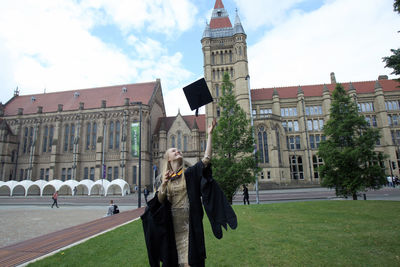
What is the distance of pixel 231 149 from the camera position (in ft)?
49.6

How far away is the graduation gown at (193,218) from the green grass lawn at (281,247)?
2.49 meters

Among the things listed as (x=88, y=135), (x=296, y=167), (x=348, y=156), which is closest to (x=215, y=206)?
(x=348, y=156)

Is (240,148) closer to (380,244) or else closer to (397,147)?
(380,244)

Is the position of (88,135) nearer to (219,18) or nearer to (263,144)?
(263,144)

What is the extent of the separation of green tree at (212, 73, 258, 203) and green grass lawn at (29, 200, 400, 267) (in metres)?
6.22

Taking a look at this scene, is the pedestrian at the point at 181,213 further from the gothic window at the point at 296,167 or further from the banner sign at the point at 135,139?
the gothic window at the point at 296,167

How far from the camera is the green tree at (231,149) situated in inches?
573

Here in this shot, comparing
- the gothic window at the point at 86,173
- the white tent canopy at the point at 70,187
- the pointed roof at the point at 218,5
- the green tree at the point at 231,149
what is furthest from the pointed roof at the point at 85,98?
the green tree at the point at 231,149

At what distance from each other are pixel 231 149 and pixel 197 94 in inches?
451

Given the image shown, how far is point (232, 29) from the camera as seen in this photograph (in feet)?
147

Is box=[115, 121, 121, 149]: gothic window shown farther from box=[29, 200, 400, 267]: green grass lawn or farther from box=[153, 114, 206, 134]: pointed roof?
box=[29, 200, 400, 267]: green grass lawn

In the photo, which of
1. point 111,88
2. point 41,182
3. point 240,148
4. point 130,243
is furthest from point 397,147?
point 41,182

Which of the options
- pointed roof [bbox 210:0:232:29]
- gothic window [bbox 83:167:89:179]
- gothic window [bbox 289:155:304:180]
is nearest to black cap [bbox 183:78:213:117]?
gothic window [bbox 289:155:304:180]

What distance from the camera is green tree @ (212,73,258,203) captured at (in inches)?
573
